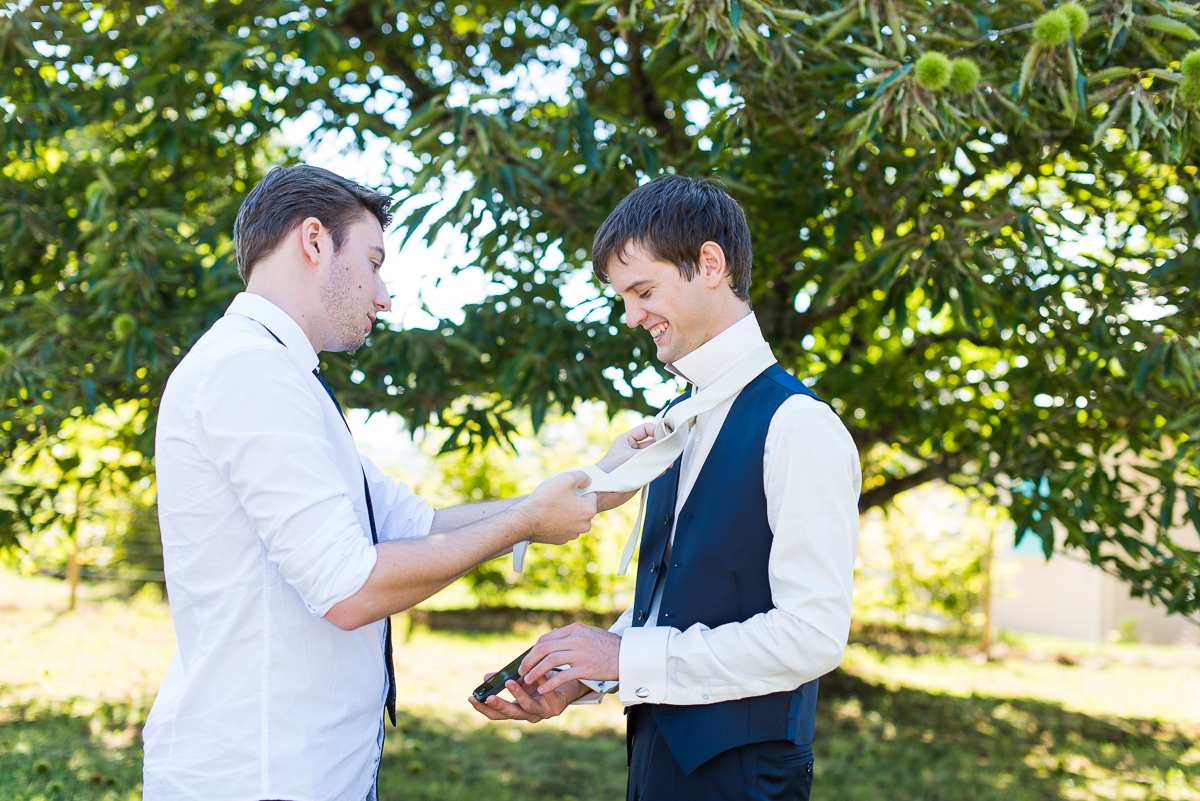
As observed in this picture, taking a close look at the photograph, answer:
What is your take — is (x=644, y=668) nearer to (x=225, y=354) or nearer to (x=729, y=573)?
(x=729, y=573)

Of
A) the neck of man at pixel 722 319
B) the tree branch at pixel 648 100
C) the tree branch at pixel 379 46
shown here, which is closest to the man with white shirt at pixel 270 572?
the neck of man at pixel 722 319

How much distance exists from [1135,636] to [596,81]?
11.2m

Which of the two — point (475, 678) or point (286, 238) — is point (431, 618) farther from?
point (286, 238)

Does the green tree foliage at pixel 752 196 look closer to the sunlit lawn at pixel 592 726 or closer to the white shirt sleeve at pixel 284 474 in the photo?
the white shirt sleeve at pixel 284 474

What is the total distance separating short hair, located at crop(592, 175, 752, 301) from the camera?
6.18 ft

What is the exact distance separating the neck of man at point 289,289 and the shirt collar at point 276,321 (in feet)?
0.06

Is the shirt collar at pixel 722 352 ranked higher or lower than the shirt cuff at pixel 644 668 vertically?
higher

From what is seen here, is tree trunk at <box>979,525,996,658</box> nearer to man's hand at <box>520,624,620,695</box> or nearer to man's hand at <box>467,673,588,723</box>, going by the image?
man's hand at <box>467,673,588,723</box>

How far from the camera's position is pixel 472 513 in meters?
2.28

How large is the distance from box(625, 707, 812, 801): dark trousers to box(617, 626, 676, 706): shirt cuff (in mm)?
164

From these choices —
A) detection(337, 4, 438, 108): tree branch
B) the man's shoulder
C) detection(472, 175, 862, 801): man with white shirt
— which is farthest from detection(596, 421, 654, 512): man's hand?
detection(337, 4, 438, 108): tree branch

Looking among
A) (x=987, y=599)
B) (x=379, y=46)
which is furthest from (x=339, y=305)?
(x=987, y=599)

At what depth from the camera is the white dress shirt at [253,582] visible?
4.68 feet

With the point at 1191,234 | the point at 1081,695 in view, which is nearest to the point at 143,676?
the point at 1191,234
